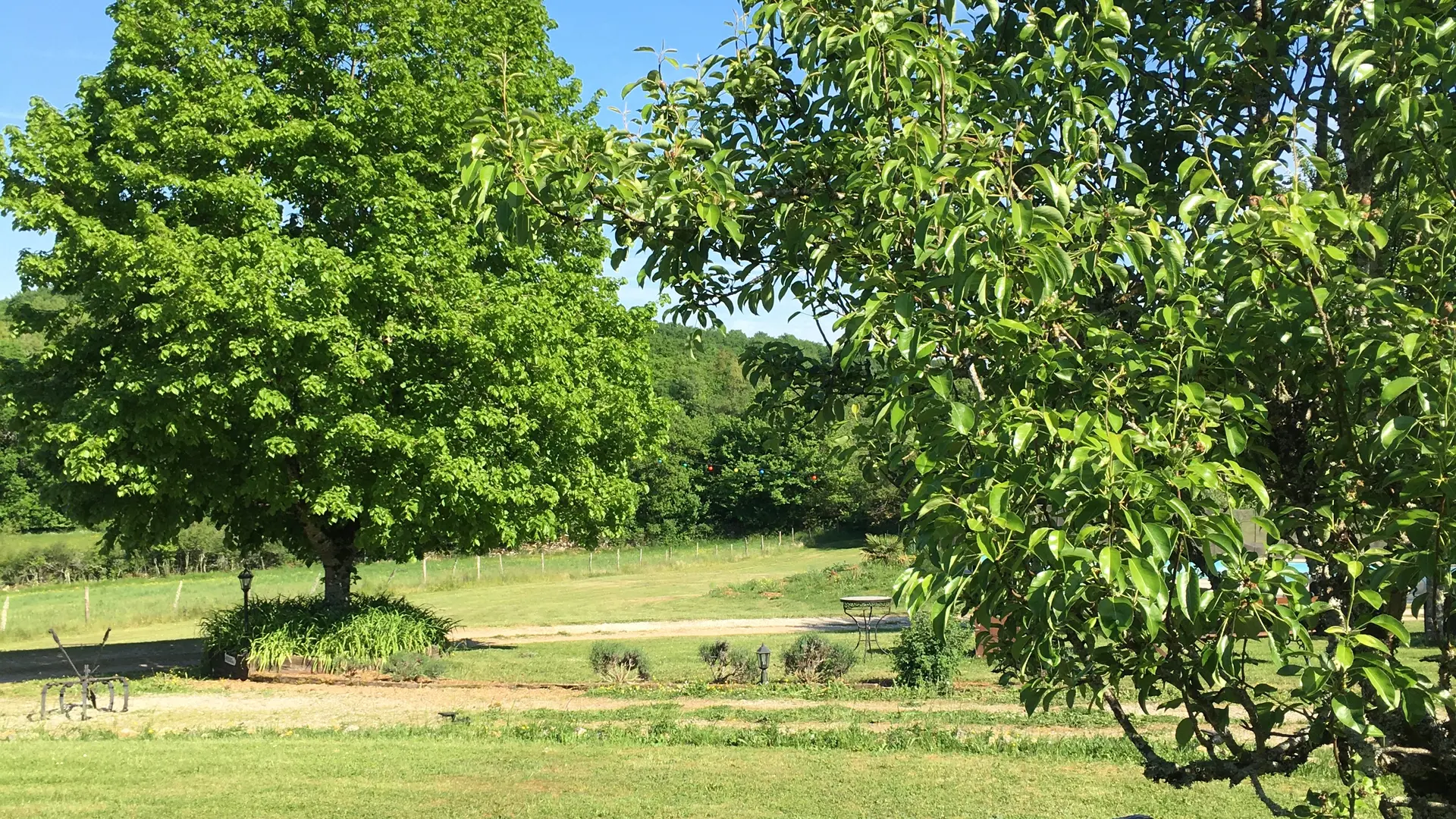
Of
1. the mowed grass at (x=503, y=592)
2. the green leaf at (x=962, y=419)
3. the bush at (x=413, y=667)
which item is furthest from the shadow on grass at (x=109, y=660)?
the green leaf at (x=962, y=419)

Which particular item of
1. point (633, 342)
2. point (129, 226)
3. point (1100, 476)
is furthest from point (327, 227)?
point (1100, 476)

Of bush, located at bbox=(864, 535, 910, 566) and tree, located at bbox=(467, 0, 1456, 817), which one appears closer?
tree, located at bbox=(467, 0, 1456, 817)

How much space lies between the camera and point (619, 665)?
15828 millimetres

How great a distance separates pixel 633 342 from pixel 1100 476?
1829 centimetres

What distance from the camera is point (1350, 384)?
260 centimetres

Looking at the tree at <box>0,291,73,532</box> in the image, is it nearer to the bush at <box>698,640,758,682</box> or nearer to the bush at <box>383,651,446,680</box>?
the bush at <box>383,651,446,680</box>

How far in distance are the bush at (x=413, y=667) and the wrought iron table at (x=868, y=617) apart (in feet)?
23.1

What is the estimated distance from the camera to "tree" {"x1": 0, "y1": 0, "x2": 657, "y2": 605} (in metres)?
15.4

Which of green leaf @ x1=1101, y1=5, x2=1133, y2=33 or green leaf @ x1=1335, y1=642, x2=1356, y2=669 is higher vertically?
green leaf @ x1=1101, y1=5, x2=1133, y2=33

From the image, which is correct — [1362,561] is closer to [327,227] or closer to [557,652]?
[327,227]

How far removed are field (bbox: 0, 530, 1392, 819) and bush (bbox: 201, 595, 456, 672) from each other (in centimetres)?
79

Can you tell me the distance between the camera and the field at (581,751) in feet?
27.0

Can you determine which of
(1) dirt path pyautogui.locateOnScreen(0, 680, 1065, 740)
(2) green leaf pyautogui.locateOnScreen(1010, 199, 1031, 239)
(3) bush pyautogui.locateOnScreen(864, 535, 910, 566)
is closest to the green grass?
(3) bush pyautogui.locateOnScreen(864, 535, 910, 566)

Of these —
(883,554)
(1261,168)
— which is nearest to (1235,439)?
(1261,168)
